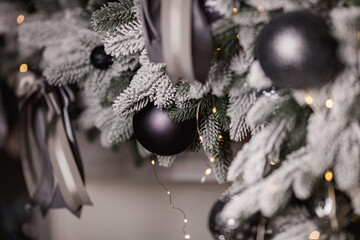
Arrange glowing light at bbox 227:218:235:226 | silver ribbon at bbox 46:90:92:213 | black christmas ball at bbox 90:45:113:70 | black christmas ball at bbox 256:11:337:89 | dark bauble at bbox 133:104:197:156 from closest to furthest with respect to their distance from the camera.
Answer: black christmas ball at bbox 256:11:337:89 < glowing light at bbox 227:218:235:226 < dark bauble at bbox 133:104:197:156 < black christmas ball at bbox 90:45:113:70 < silver ribbon at bbox 46:90:92:213

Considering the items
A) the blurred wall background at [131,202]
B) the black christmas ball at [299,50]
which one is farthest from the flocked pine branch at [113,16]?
the blurred wall background at [131,202]

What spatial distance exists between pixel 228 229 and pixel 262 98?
0.71 feet

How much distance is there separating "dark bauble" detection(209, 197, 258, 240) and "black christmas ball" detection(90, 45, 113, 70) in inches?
14.7

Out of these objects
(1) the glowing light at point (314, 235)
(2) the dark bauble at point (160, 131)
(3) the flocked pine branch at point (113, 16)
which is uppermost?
(3) the flocked pine branch at point (113, 16)

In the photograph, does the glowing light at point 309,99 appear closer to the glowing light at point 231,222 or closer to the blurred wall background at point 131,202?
the glowing light at point 231,222

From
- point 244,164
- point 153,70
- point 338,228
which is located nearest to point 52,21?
point 153,70

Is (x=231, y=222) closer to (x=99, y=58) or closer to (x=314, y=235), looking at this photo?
(x=314, y=235)

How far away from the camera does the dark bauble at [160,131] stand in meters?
0.63

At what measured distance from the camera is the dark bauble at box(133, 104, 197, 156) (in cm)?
63

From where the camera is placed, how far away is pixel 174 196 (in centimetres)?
125

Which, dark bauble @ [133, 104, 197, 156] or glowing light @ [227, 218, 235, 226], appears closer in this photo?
glowing light @ [227, 218, 235, 226]

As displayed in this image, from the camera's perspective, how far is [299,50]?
0.39 metres

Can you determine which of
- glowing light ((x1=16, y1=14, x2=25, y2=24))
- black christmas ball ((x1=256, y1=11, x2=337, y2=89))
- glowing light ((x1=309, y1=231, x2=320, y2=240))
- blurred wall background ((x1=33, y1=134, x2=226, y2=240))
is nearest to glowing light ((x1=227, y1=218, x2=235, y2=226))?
glowing light ((x1=309, y1=231, x2=320, y2=240))

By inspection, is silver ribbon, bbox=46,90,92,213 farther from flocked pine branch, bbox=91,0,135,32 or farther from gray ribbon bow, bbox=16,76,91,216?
flocked pine branch, bbox=91,0,135,32
